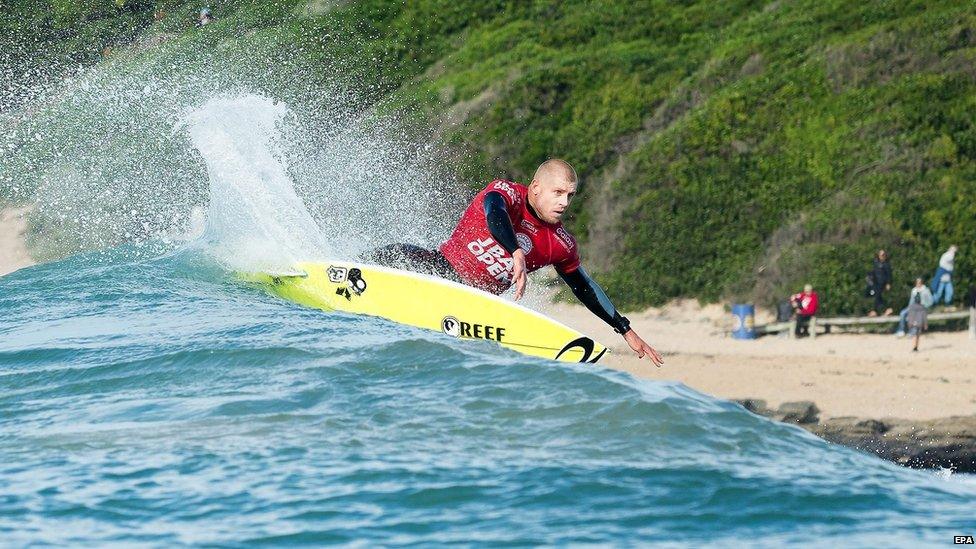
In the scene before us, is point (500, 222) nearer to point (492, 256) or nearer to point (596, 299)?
point (492, 256)

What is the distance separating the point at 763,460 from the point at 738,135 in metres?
19.3

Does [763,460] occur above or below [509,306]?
below

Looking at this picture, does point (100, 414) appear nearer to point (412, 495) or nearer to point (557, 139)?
point (412, 495)

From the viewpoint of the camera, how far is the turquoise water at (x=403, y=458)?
5.57 metres

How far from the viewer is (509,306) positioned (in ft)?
32.2

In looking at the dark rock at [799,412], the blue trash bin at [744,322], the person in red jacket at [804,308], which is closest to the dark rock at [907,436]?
the dark rock at [799,412]

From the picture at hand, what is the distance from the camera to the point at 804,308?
2039 cm

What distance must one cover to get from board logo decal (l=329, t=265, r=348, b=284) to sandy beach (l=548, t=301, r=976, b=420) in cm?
829

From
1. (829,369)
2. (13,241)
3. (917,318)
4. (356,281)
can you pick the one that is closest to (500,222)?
(356,281)

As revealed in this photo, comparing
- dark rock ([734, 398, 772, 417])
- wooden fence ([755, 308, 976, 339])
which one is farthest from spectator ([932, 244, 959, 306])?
dark rock ([734, 398, 772, 417])

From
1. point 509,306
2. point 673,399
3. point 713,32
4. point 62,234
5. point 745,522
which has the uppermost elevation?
point 713,32

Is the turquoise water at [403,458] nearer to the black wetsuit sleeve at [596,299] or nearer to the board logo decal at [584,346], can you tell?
the board logo decal at [584,346]

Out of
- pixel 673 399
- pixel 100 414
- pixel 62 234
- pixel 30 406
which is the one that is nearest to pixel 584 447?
pixel 673 399

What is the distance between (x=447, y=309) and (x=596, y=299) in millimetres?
1319
